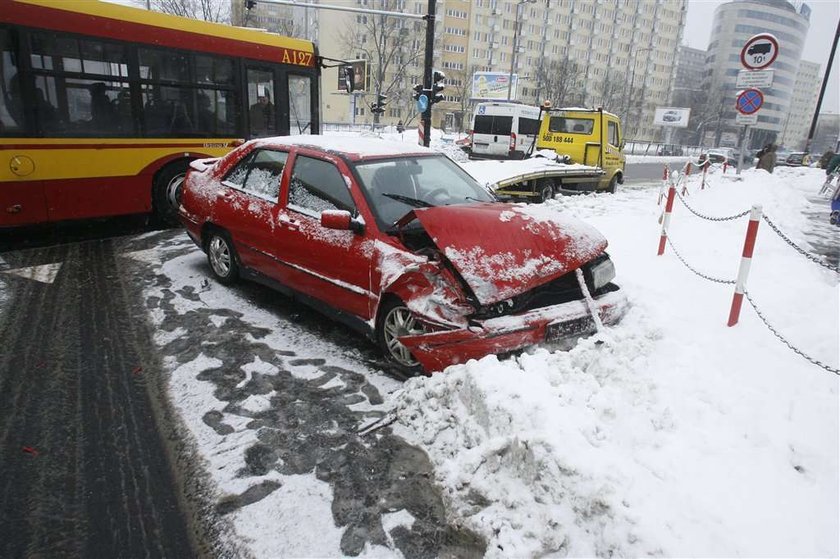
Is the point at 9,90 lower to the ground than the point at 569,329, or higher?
higher

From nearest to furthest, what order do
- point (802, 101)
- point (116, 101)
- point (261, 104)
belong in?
1. point (116, 101)
2. point (261, 104)
3. point (802, 101)

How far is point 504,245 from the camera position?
3.87 metres

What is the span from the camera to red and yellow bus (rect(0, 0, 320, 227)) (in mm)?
6816

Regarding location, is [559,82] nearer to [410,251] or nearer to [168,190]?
[168,190]

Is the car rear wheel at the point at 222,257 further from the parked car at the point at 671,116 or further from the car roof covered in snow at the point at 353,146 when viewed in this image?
the parked car at the point at 671,116

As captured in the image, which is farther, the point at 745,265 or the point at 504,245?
the point at 745,265

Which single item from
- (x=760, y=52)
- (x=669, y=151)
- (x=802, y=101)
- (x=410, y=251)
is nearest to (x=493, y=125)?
(x=760, y=52)

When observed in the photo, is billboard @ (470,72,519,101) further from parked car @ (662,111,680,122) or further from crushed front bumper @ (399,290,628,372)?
crushed front bumper @ (399,290,628,372)

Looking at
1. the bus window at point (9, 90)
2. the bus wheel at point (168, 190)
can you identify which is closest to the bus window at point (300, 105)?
the bus wheel at point (168, 190)

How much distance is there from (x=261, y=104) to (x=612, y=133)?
1062 cm

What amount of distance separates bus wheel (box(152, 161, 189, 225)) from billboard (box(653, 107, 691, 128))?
68807 millimetres

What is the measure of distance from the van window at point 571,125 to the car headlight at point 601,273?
11.8 m

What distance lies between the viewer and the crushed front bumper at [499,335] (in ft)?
11.7

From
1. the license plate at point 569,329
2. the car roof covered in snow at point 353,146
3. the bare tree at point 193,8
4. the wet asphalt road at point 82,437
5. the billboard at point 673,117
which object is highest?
the bare tree at point 193,8
